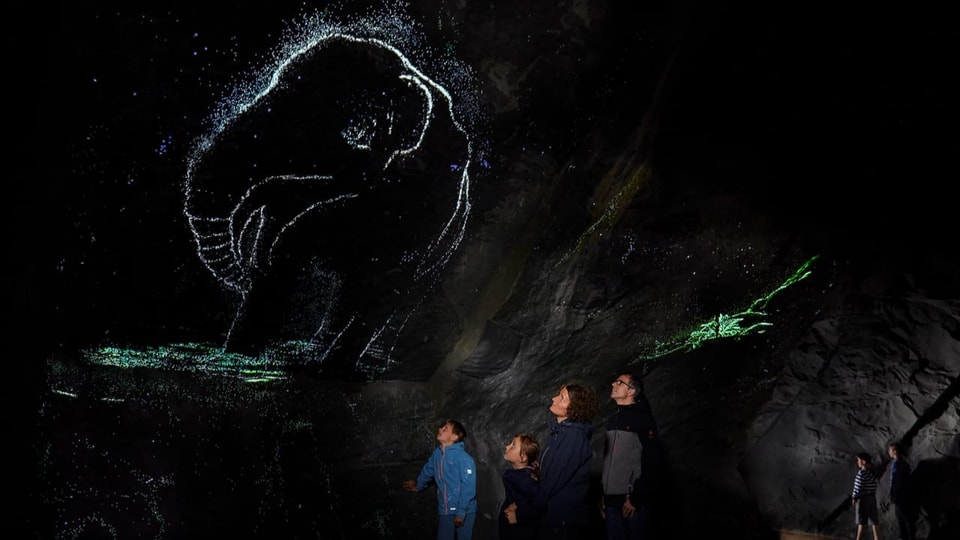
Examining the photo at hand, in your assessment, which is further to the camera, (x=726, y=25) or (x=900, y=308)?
(x=900, y=308)

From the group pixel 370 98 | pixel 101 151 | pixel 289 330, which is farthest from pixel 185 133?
pixel 289 330

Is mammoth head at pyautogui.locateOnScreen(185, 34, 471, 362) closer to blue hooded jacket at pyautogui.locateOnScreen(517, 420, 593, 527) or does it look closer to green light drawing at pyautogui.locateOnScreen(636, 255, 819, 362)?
blue hooded jacket at pyautogui.locateOnScreen(517, 420, 593, 527)

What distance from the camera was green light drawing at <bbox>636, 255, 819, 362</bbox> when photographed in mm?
6184

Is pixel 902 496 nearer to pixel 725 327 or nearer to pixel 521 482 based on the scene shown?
pixel 725 327

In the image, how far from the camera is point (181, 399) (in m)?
4.82

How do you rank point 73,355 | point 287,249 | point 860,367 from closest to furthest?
point 287,249 → point 73,355 → point 860,367

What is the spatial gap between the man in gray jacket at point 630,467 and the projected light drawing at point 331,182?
5.66 ft

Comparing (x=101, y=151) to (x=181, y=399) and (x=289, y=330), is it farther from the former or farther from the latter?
(x=181, y=399)

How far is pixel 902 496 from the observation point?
23.1 ft

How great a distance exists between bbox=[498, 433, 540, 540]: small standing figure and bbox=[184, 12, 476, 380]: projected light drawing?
5.12 feet

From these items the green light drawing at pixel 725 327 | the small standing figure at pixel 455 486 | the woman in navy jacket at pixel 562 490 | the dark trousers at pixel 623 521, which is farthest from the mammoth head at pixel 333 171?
the green light drawing at pixel 725 327

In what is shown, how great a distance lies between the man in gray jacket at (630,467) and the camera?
4.32 m

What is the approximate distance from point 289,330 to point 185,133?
196 cm

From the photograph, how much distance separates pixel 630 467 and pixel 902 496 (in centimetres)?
477
